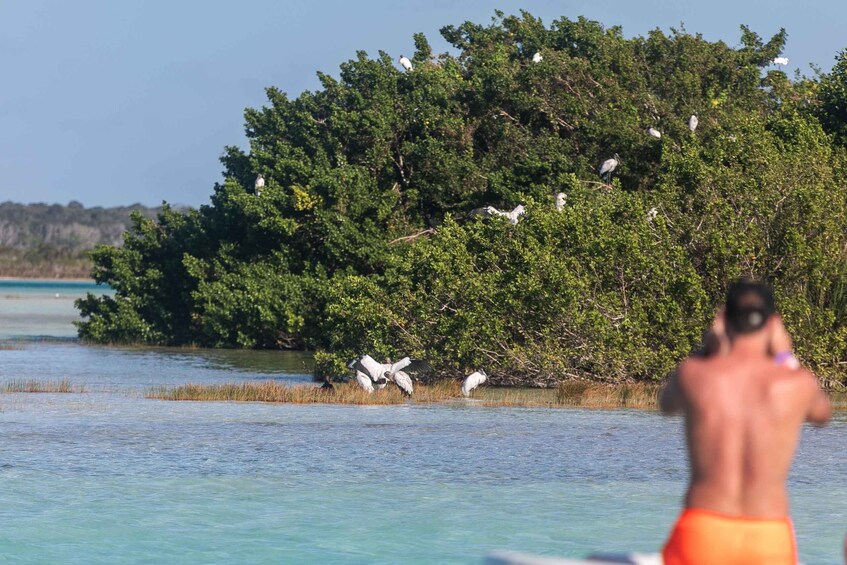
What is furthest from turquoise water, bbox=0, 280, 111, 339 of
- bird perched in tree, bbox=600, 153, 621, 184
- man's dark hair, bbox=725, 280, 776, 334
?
man's dark hair, bbox=725, 280, 776, 334

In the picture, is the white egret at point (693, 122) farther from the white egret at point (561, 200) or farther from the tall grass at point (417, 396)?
the tall grass at point (417, 396)

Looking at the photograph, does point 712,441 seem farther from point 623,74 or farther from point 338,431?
point 623,74

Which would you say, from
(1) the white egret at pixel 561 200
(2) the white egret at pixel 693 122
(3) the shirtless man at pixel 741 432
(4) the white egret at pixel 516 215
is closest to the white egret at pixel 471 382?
(4) the white egret at pixel 516 215

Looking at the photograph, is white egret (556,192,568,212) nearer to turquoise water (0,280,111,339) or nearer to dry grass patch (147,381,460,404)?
dry grass patch (147,381,460,404)

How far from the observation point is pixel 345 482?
15.5m

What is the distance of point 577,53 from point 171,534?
3041cm

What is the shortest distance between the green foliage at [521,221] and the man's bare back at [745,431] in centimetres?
1883

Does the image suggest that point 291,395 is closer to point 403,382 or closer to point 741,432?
point 403,382

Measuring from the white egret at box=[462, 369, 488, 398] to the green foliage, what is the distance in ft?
1.83

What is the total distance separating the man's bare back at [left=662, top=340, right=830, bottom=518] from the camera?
5598mm

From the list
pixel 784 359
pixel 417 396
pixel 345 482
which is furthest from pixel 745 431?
pixel 417 396

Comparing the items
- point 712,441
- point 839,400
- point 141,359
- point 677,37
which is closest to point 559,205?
point 839,400

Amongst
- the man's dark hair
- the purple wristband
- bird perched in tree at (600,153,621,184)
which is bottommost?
the purple wristband

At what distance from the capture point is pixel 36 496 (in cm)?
1441
